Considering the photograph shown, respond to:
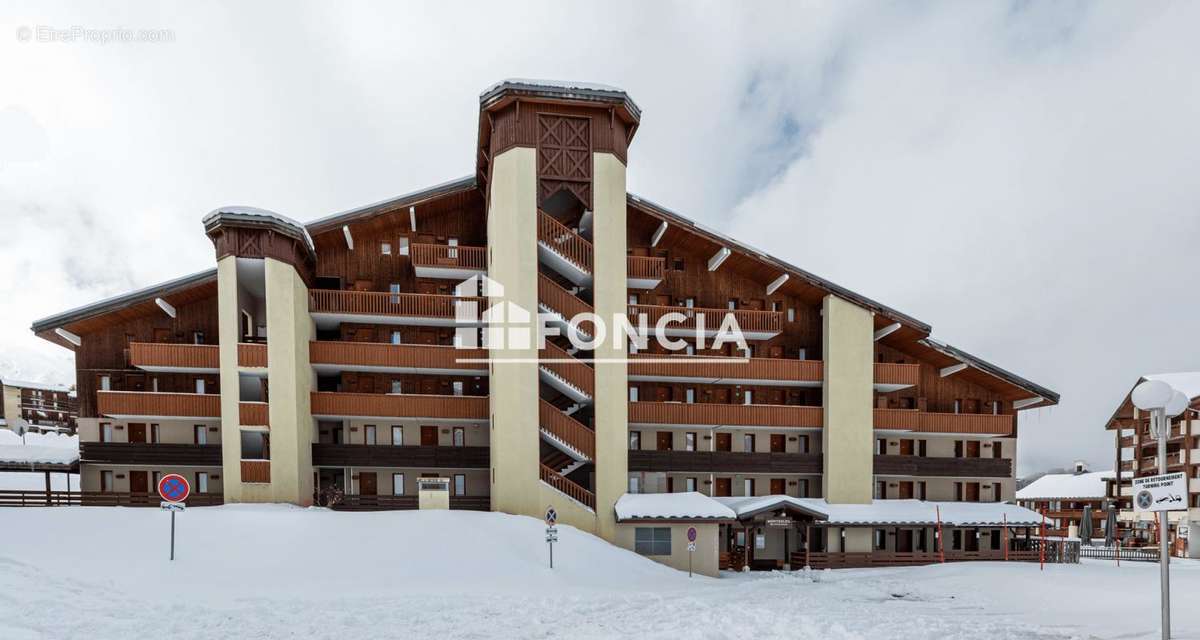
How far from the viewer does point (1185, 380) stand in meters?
50.1

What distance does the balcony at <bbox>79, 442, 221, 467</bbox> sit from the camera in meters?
28.6

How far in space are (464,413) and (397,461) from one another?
4.17 meters

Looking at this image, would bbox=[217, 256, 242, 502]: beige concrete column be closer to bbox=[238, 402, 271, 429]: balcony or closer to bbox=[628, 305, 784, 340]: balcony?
bbox=[238, 402, 271, 429]: balcony

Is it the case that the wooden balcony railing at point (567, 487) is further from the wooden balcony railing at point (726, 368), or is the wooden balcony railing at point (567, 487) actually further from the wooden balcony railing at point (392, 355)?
the wooden balcony railing at point (392, 355)

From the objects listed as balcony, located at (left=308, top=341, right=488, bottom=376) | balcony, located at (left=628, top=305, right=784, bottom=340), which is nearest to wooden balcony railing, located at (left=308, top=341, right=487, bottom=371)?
balcony, located at (left=308, top=341, right=488, bottom=376)

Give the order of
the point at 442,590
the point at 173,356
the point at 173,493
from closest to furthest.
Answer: the point at 173,493
the point at 442,590
the point at 173,356

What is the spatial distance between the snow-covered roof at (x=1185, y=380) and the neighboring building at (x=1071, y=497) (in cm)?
1564

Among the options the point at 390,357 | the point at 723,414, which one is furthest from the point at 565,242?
the point at 723,414

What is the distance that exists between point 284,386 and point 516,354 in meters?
10.8

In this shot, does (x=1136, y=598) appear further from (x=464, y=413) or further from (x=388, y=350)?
(x=388, y=350)

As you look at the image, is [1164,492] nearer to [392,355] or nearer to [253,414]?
[392,355]

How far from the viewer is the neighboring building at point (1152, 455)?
4369 cm

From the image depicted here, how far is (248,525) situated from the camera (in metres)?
20.8

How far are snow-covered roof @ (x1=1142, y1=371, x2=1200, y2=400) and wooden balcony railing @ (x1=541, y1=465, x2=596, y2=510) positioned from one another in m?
48.5
